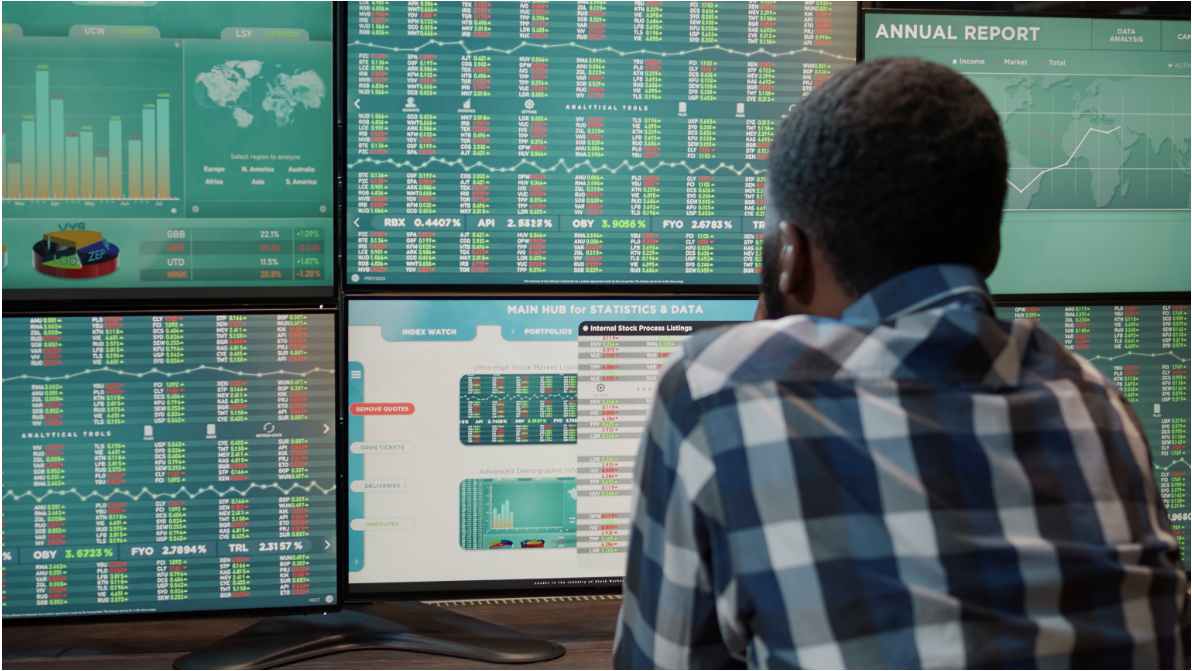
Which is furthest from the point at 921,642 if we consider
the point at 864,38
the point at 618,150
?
the point at 864,38

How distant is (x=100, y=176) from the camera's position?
1.29 m

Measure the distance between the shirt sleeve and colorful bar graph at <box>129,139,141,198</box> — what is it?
3.64 ft

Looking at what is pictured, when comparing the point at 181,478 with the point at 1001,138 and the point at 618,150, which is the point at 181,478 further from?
the point at 1001,138

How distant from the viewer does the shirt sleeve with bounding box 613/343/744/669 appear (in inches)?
22.5

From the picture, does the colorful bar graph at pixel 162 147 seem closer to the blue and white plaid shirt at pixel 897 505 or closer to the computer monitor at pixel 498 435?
the computer monitor at pixel 498 435

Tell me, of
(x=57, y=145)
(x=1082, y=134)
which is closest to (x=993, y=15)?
(x=1082, y=134)

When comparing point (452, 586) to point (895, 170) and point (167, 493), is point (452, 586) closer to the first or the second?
point (167, 493)

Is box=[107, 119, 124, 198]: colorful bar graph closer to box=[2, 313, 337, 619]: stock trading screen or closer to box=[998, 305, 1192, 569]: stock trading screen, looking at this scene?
box=[2, 313, 337, 619]: stock trading screen

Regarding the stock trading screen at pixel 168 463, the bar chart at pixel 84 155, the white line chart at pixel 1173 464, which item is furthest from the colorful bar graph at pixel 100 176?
the white line chart at pixel 1173 464

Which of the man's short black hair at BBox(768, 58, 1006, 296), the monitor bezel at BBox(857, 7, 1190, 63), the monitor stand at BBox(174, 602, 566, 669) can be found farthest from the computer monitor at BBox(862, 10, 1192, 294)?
the monitor stand at BBox(174, 602, 566, 669)

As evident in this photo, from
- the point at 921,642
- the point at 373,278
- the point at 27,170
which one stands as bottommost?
the point at 921,642

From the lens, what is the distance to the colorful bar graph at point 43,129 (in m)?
1.27

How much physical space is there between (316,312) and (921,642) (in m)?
1.11

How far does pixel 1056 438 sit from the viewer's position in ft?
1.92
